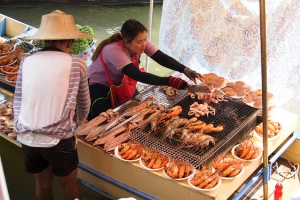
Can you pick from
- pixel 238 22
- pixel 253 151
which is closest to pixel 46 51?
pixel 253 151

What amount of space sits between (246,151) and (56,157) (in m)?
1.82

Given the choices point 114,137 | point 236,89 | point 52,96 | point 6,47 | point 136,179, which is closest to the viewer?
point 52,96

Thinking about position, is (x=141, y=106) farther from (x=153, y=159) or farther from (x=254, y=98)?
(x=254, y=98)

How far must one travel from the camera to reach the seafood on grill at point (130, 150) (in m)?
3.83

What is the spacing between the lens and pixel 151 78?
4.37 metres

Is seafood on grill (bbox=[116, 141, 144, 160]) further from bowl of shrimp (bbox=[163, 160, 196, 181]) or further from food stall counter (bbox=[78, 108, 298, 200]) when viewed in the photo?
bowl of shrimp (bbox=[163, 160, 196, 181])

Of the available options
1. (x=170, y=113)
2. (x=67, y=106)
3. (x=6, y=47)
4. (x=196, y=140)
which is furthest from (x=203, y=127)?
(x=6, y=47)

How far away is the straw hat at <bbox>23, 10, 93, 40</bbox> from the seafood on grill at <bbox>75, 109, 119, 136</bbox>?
1.03 m

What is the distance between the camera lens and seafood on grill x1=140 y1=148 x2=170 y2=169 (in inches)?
146

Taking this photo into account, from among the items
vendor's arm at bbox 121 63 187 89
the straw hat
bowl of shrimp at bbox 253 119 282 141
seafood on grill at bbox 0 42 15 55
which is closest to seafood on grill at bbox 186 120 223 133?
vendor's arm at bbox 121 63 187 89

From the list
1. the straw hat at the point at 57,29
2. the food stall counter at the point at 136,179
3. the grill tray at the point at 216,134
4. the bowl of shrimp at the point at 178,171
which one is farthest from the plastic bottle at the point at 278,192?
the straw hat at the point at 57,29

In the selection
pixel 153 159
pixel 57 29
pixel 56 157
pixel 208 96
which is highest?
pixel 57 29

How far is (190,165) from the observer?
3553mm

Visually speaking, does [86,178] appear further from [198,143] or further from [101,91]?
A: [198,143]
